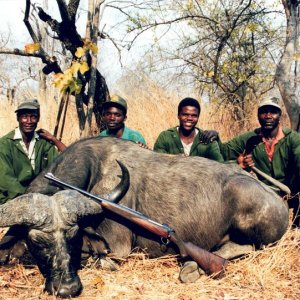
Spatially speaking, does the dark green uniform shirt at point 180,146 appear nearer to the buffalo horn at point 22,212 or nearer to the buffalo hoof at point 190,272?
the buffalo hoof at point 190,272

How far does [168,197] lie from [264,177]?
1413 mm

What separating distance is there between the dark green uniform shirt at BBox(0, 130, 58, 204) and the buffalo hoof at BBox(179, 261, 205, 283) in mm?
2192

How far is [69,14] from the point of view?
6.62 m

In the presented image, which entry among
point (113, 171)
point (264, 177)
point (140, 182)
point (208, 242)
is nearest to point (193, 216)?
point (208, 242)

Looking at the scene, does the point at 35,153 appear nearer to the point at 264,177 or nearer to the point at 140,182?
the point at 140,182

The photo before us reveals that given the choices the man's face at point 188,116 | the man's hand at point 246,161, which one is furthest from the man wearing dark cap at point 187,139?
the man's hand at point 246,161

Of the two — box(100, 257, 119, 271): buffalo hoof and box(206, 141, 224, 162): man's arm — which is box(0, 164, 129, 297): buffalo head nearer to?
box(100, 257, 119, 271): buffalo hoof

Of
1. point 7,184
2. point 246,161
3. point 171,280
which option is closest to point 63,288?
point 171,280

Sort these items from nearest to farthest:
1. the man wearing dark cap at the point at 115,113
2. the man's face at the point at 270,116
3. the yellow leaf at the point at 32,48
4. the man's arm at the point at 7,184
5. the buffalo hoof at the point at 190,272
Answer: the buffalo hoof at the point at 190,272
the man's arm at the point at 7,184
the man's face at the point at 270,116
the yellow leaf at the point at 32,48
the man wearing dark cap at the point at 115,113

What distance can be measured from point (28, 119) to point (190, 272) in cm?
280

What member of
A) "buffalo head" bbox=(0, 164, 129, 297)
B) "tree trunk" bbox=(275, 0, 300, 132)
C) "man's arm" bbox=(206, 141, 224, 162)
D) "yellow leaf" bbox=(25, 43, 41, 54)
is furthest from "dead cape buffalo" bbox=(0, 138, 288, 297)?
"tree trunk" bbox=(275, 0, 300, 132)

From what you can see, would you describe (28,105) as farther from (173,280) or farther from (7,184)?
(173,280)

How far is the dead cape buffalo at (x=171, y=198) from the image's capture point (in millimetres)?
4137

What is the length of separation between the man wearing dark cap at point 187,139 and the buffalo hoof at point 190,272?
2.03 metres
